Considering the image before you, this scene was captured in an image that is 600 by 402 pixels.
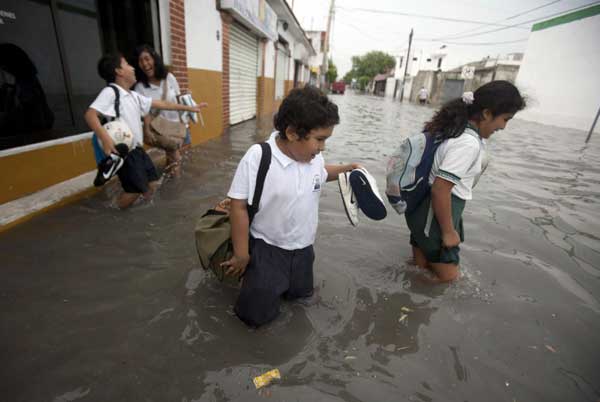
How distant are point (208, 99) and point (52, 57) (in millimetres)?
3052

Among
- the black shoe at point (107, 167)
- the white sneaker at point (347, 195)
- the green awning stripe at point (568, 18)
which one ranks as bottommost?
the black shoe at point (107, 167)

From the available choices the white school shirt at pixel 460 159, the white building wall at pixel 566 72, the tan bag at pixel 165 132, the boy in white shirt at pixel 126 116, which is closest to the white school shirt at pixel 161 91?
the tan bag at pixel 165 132

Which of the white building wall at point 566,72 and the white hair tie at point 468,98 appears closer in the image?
the white hair tie at point 468,98

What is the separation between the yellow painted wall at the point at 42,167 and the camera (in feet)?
9.37

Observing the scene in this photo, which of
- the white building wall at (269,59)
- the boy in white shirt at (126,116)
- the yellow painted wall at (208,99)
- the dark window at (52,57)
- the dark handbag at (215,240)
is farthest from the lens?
the white building wall at (269,59)

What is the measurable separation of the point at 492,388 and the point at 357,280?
107 centimetres

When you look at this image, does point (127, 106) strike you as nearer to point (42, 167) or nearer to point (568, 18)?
point (42, 167)

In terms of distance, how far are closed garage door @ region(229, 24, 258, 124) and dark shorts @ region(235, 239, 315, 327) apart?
754 centimetres

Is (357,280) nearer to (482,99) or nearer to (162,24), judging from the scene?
(482,99)

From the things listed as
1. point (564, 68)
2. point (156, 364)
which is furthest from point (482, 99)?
point (564, 68)

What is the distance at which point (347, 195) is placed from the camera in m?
2.02

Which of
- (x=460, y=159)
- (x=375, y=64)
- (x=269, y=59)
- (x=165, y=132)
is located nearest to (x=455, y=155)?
(x=460, y=159)

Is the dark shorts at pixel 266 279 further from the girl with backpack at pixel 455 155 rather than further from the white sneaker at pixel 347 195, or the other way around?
the girl with backpack at pixel 455 155

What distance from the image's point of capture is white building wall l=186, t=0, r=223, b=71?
5457 mm
